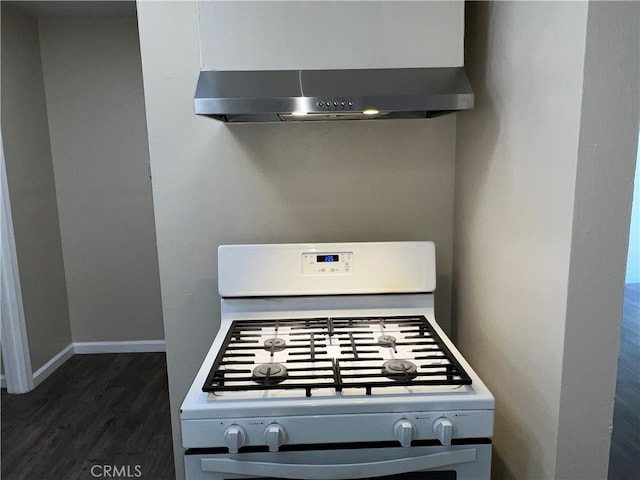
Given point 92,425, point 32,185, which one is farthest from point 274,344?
point 32,185

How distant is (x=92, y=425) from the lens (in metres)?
2.52

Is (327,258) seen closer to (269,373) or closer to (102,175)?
(269,373)

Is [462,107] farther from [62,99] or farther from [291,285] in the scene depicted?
[62,99]

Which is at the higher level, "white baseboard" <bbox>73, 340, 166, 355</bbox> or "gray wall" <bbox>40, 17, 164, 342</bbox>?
"gray wall" <bbox>40, 17, 164, 342</bbox>

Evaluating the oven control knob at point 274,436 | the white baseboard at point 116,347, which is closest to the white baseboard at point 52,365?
the white baseboard at point 116,347

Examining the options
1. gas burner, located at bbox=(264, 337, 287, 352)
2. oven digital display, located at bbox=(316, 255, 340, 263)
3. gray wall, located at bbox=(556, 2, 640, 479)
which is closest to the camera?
gray wall, located at bbox=(556, 2, 640, 479)

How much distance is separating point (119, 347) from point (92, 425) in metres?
0.99

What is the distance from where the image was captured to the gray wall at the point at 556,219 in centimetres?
89

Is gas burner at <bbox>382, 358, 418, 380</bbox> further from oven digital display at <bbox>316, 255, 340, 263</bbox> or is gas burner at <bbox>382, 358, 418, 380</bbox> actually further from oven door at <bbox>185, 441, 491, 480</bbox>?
oven digital display at <bbox>316, 255, 340, 263</bbox>

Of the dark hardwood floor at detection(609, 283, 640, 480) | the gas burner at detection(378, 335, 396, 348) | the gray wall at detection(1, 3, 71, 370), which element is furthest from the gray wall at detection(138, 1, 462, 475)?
the gray wall at detection(1, 3, 71, 370)

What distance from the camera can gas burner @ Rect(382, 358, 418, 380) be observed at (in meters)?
1.15

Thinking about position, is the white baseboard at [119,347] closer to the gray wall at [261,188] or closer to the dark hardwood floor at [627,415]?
the gray wall at [261,188]

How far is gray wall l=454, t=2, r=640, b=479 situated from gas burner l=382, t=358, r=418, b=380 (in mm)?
277

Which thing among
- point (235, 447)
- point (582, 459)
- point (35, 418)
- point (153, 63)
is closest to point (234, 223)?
point (153, 63)
